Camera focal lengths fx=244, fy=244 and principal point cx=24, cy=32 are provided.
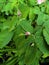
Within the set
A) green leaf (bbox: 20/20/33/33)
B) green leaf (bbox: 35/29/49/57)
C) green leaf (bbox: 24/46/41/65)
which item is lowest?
green leaf (bbox: 24/46/41/65)

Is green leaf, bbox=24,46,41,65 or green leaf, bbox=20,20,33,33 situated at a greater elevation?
green leaf, bbox=20,20,33,33

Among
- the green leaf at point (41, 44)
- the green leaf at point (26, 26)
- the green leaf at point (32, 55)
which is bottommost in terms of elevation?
the green leaf at point (32, 55)

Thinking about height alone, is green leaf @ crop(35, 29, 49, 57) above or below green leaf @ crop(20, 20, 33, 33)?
below

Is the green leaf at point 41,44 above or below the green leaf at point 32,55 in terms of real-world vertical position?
above

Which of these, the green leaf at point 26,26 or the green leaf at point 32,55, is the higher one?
the green leaf at point 26,26

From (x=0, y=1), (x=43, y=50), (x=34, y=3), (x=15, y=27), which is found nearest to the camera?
(x=43, y=50)

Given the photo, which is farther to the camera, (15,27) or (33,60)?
(15,27)

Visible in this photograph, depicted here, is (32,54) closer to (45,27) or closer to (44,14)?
(45,27)

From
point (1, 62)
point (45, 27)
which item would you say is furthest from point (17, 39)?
point (1, 62)

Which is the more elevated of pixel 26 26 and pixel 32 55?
pixel 26 26

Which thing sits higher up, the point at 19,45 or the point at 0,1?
the point at 0,1

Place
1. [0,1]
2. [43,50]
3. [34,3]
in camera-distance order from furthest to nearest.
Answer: [0,1]
[34,3]
[43,50]
